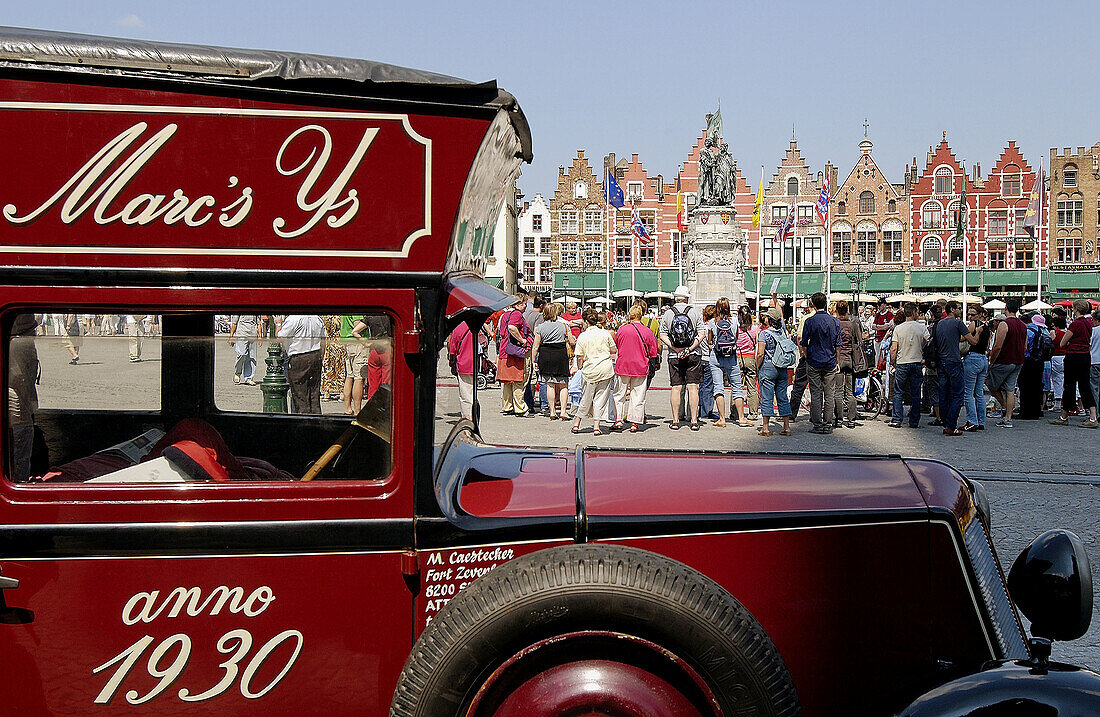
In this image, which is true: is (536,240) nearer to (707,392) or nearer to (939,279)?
(939,279)

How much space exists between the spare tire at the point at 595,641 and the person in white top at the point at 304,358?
84 centimetres

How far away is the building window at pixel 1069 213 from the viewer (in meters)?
66.3

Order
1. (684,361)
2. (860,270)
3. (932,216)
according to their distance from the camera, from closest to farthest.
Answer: (684,361), (860,270), (932,216)

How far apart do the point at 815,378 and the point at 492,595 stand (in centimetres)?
1042

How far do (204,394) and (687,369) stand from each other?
1022 cm

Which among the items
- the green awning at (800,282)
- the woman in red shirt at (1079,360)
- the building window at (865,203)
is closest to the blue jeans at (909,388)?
the woman in red shirt at (1079,360)

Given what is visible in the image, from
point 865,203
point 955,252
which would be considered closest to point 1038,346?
point 955,252

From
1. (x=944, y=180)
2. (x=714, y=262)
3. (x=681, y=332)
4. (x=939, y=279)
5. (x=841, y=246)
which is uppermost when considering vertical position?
(x=944, y=180)

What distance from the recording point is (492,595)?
272 cm

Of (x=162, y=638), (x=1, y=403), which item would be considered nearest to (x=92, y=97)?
(x=1, y=403)

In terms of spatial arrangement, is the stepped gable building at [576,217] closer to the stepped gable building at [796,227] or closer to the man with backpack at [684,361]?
the stepped gable building at [796,227]

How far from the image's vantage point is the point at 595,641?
2740 mm

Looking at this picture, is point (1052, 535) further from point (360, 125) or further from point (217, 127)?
point (217, 127)

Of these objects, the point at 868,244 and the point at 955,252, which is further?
the point at 868,244
